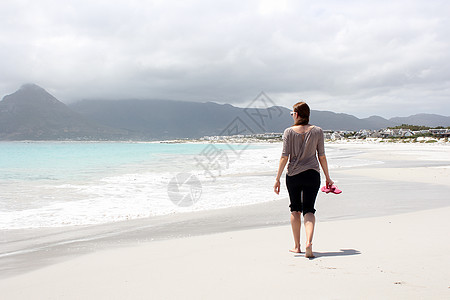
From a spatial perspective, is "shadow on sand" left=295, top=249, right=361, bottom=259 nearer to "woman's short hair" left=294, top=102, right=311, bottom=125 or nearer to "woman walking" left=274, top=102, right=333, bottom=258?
"woman walking" left=274, top=102, right=333, bottom=258

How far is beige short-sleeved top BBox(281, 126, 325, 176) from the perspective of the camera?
3879 millimetres

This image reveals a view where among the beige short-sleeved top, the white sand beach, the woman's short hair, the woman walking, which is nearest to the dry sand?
the white sand beach

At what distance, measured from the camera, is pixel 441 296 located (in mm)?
2633

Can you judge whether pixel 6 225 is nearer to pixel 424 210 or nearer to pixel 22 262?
pixel 22 262

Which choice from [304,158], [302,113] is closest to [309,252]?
[304,158]

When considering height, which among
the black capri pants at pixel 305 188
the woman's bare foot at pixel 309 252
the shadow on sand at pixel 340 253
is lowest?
the shadow on sand at pixel 340 253

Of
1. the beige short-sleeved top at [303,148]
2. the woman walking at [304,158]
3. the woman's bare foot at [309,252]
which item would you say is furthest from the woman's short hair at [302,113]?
the woman's bare foot at [309,252]

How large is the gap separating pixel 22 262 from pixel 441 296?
15.4 ft

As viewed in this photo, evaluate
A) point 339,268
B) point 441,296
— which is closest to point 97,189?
point 339,268

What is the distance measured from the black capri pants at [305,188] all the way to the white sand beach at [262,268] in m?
0.63

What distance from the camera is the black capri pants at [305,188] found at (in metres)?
3.90

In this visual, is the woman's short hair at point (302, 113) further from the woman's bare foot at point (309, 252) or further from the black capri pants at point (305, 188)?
the woman's bare foot at point (309, 252)

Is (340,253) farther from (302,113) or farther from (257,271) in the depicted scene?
(302,113)

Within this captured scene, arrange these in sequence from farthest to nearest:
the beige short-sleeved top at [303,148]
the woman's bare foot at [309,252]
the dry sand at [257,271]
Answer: the beige short-sleeved top at [303,148], the woman's bare foot at [309,252], the dry sand at [257,271]
